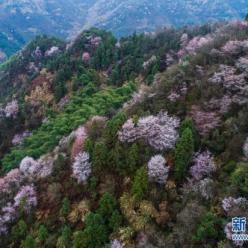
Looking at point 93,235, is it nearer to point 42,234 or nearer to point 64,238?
point 64,238

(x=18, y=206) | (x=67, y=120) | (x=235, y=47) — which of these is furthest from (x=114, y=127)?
(x=67, y=120)

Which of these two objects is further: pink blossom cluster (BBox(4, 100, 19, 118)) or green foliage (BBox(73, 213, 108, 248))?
pink blossom cluster (BBox(4, 100, 19, 118))

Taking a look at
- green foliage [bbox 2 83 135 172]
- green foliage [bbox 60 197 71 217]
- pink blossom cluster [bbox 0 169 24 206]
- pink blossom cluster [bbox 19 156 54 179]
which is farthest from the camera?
green foliage [bbox 2 83 135 172]

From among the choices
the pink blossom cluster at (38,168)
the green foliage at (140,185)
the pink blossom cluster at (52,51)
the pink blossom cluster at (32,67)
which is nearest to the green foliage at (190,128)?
the green foliage at (140,185)

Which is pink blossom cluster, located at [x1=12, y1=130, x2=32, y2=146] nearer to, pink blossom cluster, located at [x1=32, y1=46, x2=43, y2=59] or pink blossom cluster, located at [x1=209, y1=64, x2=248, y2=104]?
pink blossom cluster, located at [x1=32, y1=46, x2=43, y2=59]

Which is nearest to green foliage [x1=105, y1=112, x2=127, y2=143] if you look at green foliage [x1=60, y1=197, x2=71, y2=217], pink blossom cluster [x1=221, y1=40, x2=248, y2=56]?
green foliage [x1=60, y1=197, x2=71, y2=217]

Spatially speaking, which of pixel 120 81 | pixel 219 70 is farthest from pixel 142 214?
pixel 120 81

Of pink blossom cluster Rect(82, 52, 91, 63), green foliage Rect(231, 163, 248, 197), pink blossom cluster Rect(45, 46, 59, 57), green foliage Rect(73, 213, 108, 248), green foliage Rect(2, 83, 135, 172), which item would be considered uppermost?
green foliage Rect(231, 163, 248, 197)
